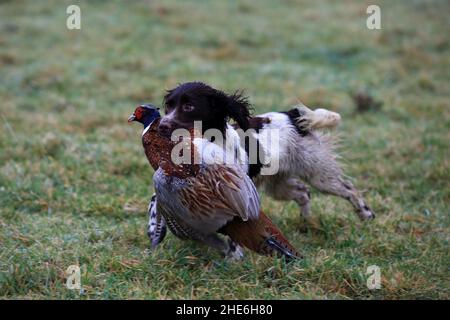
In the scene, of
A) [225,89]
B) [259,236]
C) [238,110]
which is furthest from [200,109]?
[225,89]

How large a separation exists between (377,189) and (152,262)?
279 cm

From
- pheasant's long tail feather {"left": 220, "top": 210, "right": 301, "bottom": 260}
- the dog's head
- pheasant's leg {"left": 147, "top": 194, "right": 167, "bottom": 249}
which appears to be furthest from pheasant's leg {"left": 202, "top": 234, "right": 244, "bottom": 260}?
the dog's head

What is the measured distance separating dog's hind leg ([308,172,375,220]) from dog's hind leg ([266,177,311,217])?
0.11 meters

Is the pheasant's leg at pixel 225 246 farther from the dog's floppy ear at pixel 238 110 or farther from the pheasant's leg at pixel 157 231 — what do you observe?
the dog's floppy ear at pixel 238 110

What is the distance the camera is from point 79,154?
6664 mm

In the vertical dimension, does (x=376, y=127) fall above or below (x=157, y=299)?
above

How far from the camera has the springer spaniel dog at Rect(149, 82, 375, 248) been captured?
4.35 meters

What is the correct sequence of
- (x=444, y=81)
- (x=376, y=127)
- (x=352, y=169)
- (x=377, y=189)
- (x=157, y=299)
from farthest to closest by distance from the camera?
(x=444, y=81) < (x=376, y=127) < (x=352, y=169) < (x=377, y=189) < (x=157, y=299)

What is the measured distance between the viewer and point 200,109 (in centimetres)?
435

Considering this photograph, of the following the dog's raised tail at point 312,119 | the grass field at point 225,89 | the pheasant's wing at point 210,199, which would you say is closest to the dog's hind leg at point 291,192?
the grass field at point 225,89

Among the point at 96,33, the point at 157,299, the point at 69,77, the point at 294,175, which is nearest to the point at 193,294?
the point at 157,299

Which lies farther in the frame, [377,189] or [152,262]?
[377,189]

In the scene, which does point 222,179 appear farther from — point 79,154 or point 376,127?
point 376,127

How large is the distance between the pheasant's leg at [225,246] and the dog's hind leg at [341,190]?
1.27 m
